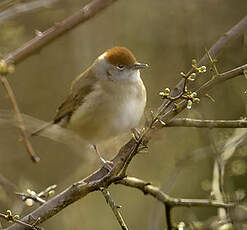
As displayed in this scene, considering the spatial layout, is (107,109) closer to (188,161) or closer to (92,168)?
(188,161)

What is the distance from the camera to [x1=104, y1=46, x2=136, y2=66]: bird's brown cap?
530 cm

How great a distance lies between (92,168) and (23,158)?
124 cm

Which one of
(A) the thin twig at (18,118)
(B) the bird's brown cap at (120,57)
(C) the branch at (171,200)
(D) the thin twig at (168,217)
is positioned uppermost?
(A) the thin twig at (18,118)

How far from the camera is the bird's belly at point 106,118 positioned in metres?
5.03

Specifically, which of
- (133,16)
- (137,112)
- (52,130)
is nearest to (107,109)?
(137,112)

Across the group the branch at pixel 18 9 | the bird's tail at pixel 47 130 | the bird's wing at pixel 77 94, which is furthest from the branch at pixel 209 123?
the bird's wing at pixel 77 94

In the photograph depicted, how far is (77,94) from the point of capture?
549 centimetres

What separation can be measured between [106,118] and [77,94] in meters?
0.47

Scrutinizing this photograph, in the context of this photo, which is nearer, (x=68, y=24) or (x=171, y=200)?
(x=68, y=24)

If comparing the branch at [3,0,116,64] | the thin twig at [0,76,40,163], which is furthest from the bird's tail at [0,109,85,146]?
the thin twig at [0,76,40,163]

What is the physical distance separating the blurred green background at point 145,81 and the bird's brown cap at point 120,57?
0.71 m

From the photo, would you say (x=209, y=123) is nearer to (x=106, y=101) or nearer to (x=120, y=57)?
(x=106, y=101)

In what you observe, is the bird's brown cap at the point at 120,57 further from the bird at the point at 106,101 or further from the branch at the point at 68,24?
the branch at the point at 68,24

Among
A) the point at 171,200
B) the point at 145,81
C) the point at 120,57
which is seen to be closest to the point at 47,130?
the point at 120,57
